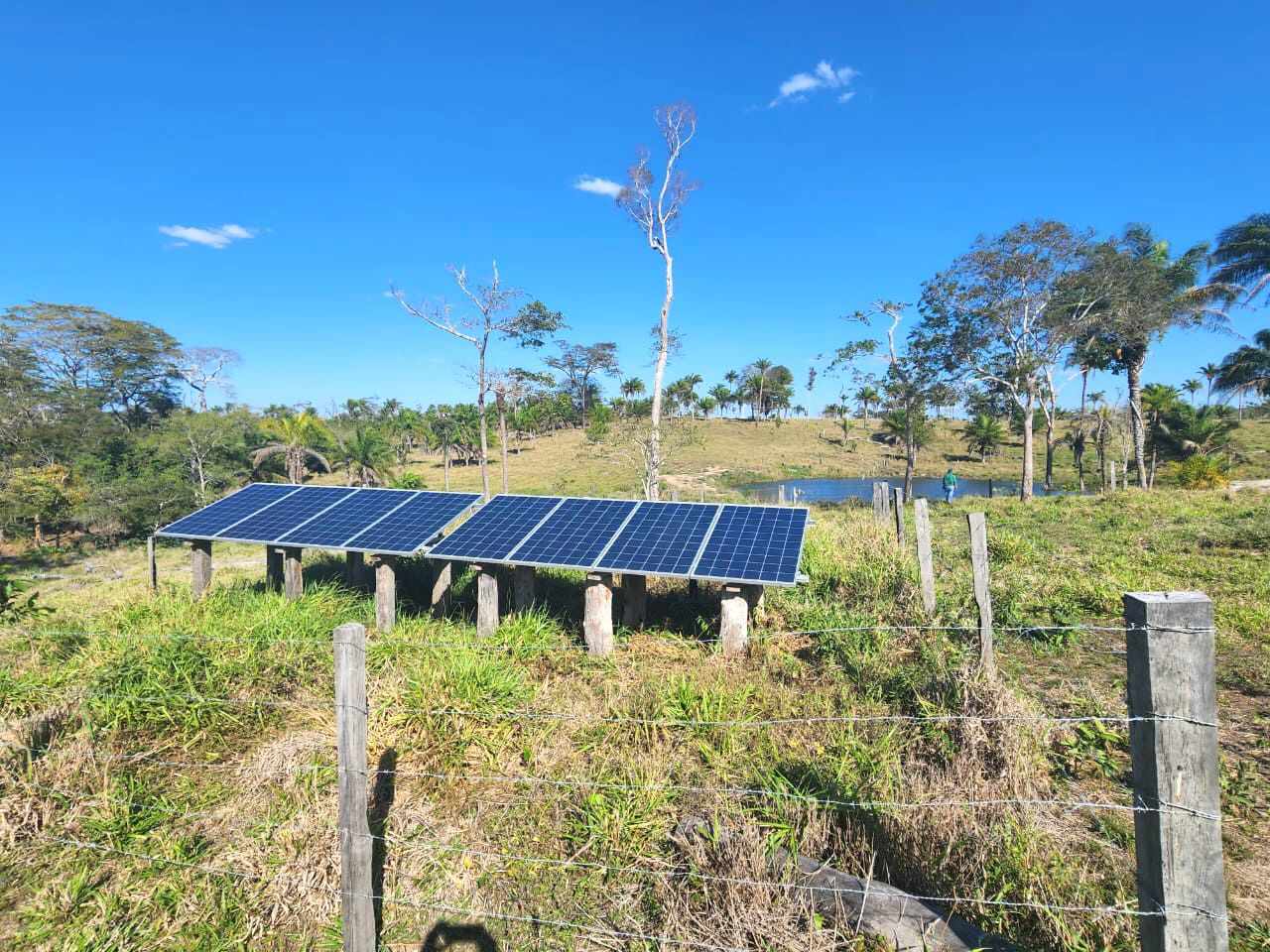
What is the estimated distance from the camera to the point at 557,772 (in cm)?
493

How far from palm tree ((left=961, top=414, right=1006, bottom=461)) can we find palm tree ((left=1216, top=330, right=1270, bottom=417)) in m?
19.0

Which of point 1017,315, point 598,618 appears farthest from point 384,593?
point 1017,315

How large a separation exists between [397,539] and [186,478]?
107ft

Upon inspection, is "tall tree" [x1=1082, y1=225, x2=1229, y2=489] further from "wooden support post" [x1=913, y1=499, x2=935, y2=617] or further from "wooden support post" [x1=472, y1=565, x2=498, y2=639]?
"wooden support post" [x1=472, y1=565, x2=498, y2=639]

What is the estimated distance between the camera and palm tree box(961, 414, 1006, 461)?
179 feet

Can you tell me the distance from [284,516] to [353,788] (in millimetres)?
8809

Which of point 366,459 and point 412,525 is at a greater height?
point 366,459

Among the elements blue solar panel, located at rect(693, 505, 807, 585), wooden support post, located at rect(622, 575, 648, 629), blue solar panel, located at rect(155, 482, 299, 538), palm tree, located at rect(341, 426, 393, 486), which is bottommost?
wooden support post, located at rect(622, 575, 648, 629)

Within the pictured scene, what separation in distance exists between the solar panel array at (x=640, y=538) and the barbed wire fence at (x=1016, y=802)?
2239mm

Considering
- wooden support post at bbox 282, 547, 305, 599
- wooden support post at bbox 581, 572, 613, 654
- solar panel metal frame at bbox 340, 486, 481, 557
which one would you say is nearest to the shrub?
wooden support post at bbox 581, 572, 613, 654

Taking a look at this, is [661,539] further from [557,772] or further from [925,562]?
[557,772]

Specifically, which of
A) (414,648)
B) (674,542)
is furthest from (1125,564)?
(414,648)

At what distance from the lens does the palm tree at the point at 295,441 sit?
35.8 m

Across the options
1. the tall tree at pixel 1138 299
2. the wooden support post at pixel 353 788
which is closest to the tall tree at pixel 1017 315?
the tall tree at pixel 1138 299
